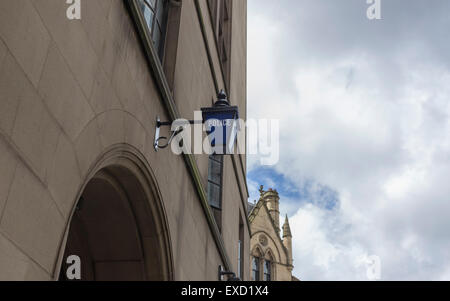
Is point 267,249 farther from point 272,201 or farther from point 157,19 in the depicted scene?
point 157,19

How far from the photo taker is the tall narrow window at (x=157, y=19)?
27.3 feet

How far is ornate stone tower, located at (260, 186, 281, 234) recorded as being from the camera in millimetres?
51875

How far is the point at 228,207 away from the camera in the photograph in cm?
1409

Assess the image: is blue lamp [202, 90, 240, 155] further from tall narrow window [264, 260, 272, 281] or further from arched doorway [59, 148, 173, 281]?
tall narrow window [264, 260, 272, 281]

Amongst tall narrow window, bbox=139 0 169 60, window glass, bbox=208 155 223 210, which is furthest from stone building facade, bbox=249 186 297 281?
tall narrow window, bbox=139 0 169 60

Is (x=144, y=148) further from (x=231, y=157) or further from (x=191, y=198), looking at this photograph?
(x=231, y=157)

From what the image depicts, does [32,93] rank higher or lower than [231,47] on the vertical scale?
lower

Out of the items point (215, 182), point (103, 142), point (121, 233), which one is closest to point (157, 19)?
point (121, 233)

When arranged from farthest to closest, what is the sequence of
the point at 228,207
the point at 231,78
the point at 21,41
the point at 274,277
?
the point at 274,277 → the point at 231,78 → the point at 228,207 → the point at 21,41

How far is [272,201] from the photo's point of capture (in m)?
52.9
